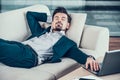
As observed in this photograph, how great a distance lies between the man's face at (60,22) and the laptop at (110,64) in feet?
2.70

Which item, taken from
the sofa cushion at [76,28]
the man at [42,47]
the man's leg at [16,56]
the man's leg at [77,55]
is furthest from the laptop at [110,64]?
the sofa cushion at [76,28]

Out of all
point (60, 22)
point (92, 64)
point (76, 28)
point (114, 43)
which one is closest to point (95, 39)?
point (76, 28)

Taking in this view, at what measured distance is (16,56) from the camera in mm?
2541

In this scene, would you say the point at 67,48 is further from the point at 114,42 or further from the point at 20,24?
the point at 114,42

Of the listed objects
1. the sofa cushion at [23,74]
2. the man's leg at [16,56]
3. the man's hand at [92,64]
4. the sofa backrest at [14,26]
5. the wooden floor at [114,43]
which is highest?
the sofa backrest at [14,26]

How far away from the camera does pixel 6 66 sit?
8.29 ft

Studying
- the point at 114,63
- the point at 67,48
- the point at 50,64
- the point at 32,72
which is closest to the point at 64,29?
the point at 67,48

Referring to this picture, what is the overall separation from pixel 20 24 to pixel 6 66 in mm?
607

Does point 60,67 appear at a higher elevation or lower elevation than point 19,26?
lower

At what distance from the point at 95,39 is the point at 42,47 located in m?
0.55

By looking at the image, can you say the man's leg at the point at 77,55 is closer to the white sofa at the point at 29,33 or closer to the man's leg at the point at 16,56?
the white sofa at the point at 29,33

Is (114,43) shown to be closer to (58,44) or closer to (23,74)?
(58,44)

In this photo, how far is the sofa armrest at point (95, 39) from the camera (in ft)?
9.36

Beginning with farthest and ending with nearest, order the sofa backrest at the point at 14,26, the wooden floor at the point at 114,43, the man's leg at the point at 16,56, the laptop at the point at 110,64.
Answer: the wooden floor at the point at 114,43, the sofa backrest at the point at 14,26, the man's leg at the point at 16,56, the laptop at the point at 110,64
